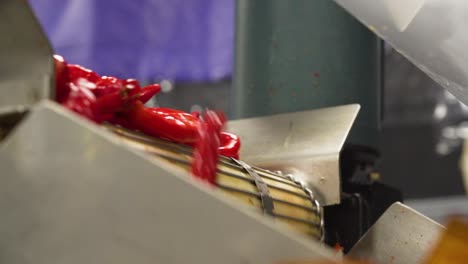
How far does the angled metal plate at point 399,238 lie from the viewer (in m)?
1.06

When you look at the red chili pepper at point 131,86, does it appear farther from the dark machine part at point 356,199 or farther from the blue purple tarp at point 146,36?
the blue purple tarp at point 146,36

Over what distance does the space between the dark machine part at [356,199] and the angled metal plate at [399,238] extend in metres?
0.06

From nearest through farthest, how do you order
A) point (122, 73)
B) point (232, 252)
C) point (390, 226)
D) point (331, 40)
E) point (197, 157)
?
point (232, 252)
point (197, 157)
point (390, 226)
point (331, 40)
point (122, 73)

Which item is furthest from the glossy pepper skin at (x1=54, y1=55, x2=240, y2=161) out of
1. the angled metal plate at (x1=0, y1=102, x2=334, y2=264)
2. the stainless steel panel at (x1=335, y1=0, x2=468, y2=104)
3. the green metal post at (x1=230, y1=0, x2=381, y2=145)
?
the green metal post at (x1=230, y1=0, x2=381, y2=145)

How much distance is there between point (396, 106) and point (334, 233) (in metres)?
4.07

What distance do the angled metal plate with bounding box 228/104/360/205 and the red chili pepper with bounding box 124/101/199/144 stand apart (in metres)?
0.29

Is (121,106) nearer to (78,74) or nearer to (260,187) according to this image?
(78,74)

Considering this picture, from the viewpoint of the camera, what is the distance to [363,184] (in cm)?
128

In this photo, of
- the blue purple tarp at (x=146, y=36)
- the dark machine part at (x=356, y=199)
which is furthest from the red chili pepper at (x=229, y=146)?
the blue purple tarp at (x=146, y=36)

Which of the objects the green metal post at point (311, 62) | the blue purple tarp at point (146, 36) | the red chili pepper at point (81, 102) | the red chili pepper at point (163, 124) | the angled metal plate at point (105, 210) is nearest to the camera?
the angled metal plate at point (105, 210)

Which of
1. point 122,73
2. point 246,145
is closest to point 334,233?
point 246,145

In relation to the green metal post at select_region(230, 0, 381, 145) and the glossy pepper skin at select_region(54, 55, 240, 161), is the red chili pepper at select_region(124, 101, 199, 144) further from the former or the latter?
the green metal post at select_region(230, 0, 381, 145)

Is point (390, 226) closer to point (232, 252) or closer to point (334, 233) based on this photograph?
point (334, 233)

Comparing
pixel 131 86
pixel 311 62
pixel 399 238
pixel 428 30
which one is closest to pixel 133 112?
pixel 131 86
